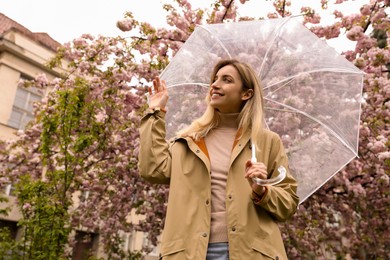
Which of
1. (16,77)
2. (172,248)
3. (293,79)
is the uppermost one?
(16,77)

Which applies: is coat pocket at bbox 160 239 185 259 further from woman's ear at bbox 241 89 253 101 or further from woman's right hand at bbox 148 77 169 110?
woman's ear at bbox 241 89 253 101

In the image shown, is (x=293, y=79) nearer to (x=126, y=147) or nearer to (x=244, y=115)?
(x=244, y=115)

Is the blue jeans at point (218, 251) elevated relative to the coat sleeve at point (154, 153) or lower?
lower

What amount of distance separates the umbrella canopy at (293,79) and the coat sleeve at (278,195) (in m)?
0.66

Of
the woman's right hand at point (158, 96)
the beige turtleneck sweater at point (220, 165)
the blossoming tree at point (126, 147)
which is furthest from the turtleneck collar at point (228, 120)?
the blossoming tree at point (126, 147)

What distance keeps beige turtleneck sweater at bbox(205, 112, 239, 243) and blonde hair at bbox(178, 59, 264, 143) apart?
0.17ft

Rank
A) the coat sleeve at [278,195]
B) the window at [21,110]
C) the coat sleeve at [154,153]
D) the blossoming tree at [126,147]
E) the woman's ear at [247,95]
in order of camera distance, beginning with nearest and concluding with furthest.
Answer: the coat sleeve at [278,195] < the coat sleeve at [154,153] < the woman's ear at [247,95] < the blossoming tree at [126,147] < the window at [21,110]

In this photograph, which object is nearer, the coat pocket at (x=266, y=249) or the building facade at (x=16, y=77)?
the coat pocket at (x=266, y=249)

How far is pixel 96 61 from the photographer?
7.13 m

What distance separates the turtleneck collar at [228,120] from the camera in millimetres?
2251

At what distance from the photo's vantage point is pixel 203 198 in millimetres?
1825

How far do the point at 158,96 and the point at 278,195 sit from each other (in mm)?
870

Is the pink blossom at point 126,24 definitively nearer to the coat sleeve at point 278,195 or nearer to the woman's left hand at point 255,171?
the coat sleeve at point 278,195

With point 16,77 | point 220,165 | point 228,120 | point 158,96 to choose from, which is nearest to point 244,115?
point 228,120
